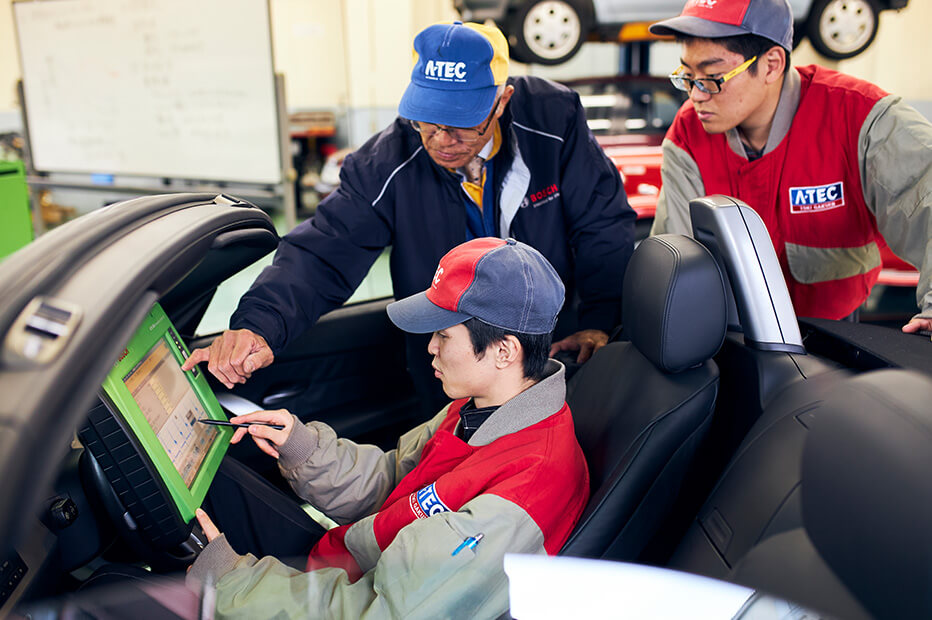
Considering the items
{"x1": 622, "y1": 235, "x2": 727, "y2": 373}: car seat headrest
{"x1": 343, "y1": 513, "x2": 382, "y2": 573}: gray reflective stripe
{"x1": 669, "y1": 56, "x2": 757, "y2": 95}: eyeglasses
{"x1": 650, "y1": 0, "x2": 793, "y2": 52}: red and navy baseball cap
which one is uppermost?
{"x1": 650, "y1": 0, "x2": 793, "y2": 52}: red and navy baseball cap

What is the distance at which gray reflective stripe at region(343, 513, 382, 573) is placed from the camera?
115cm

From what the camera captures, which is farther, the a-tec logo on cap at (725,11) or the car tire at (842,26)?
the car tire at (842,26)

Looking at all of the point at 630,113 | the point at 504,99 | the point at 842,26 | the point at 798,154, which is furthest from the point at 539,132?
the point at 842,26

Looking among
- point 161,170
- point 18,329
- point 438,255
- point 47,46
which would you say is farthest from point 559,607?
point 47,46

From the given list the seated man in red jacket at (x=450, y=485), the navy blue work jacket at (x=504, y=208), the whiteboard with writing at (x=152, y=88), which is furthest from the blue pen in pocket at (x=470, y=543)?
the whiteboard with writing at (x=152, y=88)

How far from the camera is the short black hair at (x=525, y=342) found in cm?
117

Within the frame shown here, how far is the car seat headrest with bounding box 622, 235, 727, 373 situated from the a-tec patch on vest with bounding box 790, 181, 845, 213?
2.30ft

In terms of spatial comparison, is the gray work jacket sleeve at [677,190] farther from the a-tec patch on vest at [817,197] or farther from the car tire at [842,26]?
the car tire at [842,26]

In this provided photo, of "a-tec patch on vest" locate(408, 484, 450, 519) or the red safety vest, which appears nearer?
"a-tec patch on vest" locate(408, 484, 450, 519)

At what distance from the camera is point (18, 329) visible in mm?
555

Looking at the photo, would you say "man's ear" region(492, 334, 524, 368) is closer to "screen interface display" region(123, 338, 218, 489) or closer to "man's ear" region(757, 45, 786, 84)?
"screen interface display" region(123, 338, 218, 489)

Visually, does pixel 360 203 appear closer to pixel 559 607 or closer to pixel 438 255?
pixel 438 255

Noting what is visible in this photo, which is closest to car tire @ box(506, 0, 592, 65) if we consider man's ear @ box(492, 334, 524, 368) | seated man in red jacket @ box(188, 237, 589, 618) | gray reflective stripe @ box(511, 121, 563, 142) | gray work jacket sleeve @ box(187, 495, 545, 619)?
gray reflective stripe @ box(511, 121, 563, 142)

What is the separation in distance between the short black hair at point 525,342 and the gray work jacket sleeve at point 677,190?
0.74 metres
